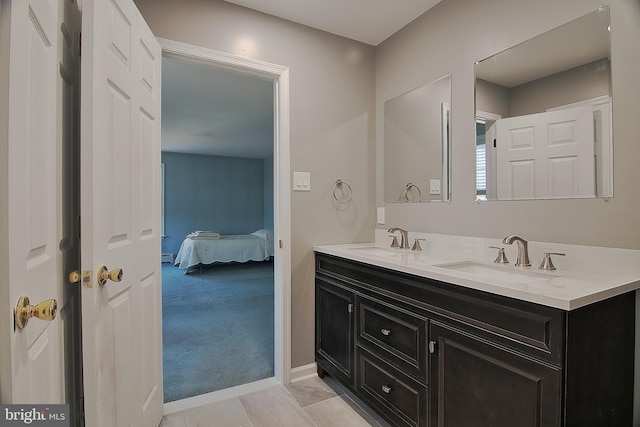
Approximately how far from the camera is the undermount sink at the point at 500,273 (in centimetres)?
127

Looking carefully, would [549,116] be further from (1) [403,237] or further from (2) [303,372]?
(2) [303,372]

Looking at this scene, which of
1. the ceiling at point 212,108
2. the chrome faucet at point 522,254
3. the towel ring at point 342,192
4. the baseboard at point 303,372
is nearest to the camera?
the chrome faucet at point 522,254

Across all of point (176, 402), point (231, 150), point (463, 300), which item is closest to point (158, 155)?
point (176, 402)

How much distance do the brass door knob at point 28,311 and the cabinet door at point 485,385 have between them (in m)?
1.32

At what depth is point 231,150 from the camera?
696cm

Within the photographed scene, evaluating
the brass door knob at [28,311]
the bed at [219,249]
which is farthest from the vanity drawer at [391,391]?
the bed at [219,249]

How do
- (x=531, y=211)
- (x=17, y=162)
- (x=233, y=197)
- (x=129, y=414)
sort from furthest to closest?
(x=233, y=197)
(x=531, y=211)
(x=129, y=414)
(x=17, y=162)

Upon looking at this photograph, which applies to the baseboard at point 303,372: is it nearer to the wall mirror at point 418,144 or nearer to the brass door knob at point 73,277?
the wall mirror at point 418,144

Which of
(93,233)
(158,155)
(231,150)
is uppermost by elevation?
(231,150)

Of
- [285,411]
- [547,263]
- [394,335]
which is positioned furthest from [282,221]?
[547,263]

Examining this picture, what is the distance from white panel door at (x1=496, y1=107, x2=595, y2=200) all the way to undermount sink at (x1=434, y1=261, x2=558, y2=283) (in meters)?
0.38

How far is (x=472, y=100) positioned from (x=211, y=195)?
21.9 ft

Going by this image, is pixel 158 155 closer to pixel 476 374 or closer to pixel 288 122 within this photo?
pixel 288 122

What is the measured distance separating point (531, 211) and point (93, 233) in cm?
187
